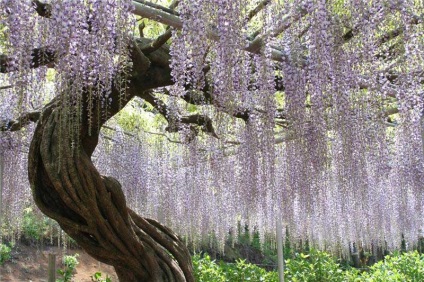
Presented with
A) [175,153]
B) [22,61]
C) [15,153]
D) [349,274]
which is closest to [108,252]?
[22,61]

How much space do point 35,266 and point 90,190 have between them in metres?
7.99

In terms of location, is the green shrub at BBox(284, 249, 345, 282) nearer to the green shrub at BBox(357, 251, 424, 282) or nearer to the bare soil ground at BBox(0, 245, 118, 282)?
the green shrub at BBox(357, 251, 424, 282)

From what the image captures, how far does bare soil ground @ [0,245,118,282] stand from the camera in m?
10.7

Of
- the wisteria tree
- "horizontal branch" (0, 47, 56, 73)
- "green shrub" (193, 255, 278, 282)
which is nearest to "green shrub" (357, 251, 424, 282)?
"green shrub" (193, 255, 278, 282)

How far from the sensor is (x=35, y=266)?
37.0 feet

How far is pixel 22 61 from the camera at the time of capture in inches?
128

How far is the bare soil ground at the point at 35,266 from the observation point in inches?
423

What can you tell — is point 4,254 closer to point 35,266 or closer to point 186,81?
point 35,266

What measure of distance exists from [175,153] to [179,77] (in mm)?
4120

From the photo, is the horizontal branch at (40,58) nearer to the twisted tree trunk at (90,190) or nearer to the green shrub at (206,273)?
the twisted tree trunk at (90,190)

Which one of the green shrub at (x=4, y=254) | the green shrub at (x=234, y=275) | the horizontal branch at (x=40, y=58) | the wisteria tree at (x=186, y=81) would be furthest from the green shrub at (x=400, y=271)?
the green shrub at (x=4, y=254)

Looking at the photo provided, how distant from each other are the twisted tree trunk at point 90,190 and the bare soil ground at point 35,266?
6408 millimetres

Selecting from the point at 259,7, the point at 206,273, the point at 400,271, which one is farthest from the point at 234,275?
the point at 259,7

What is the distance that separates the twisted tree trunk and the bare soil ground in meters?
6.41
